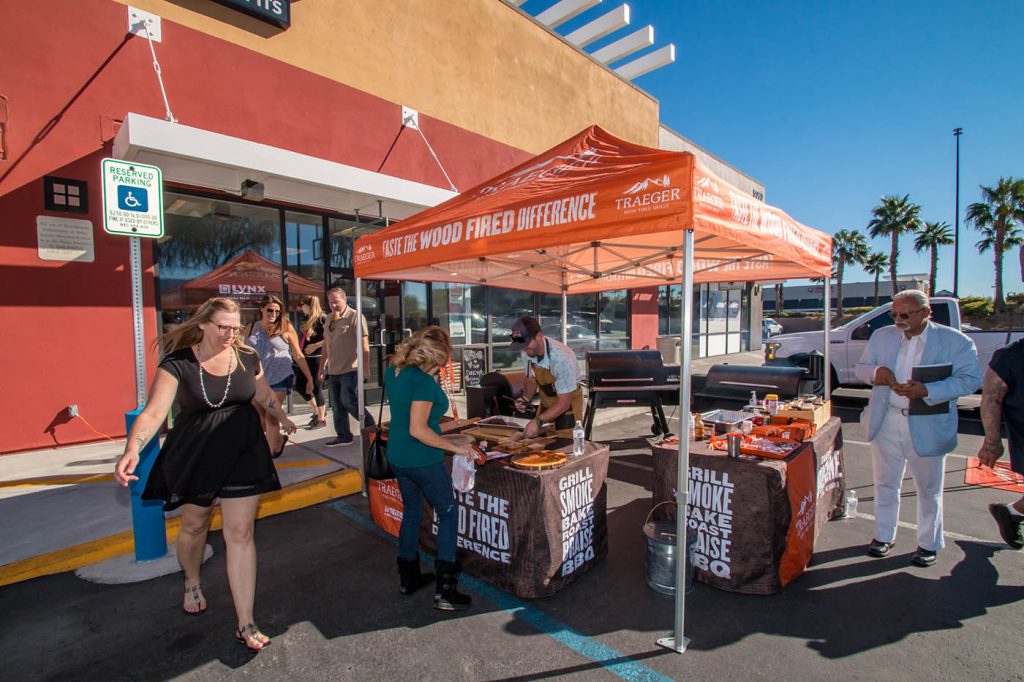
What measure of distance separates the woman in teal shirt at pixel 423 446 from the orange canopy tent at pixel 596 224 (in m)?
0.94

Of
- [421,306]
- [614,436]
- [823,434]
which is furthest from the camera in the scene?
[421,306]

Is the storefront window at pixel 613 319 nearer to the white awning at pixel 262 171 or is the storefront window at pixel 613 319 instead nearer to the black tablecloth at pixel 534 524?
the white awning at pixel 262 171

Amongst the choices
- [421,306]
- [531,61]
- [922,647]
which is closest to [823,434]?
[922,647]

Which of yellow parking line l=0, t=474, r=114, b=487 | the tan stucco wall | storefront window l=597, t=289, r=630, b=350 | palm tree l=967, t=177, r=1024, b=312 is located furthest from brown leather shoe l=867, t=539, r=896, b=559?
palm tree l=967, t=177, r=1024, b=312

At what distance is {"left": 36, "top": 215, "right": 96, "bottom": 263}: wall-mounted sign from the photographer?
5.98 metres

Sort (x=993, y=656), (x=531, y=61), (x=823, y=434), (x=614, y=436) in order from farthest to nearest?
(x=531, y=61), (x=614, y=436), (x=823, y=434), (x=993, y=656)

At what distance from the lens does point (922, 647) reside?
271cm

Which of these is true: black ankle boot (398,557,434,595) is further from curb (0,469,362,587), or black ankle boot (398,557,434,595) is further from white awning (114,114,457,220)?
white awning (114,114,457,220)

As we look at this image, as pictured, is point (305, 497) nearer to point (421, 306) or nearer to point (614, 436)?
point (614, 436)

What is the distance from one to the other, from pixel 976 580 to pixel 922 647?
3.75 ft

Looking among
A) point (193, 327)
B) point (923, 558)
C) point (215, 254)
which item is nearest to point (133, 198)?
point (193, 327)

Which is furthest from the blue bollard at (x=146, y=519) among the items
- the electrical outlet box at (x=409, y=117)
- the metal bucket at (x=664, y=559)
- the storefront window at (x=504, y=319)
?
the storefront window at (x=504, y=319)

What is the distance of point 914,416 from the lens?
3.57m

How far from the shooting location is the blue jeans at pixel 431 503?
3068 millimetres
